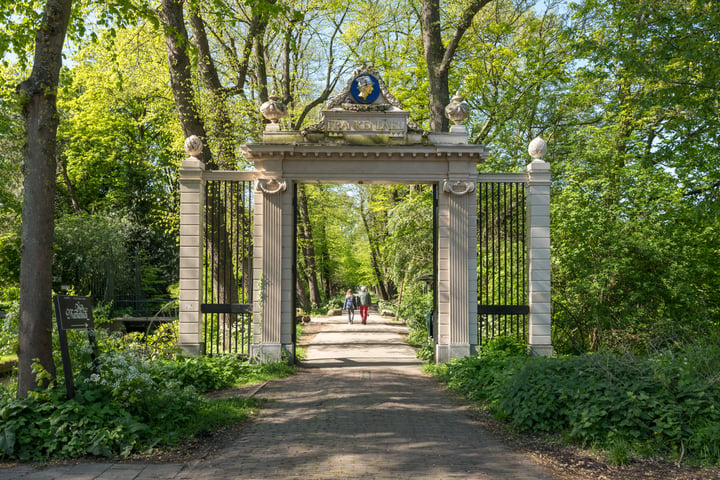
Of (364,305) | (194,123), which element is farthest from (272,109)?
(364,305)

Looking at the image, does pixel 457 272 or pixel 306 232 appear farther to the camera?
pixel 306 232

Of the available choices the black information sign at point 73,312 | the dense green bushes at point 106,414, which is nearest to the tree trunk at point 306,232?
the dense green bushes at point 106,414

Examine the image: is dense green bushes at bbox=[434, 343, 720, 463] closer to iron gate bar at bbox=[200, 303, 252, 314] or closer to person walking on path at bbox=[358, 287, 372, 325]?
iron gate bar at bbox=[200, 303, 252, 314]

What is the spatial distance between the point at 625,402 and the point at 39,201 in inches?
285

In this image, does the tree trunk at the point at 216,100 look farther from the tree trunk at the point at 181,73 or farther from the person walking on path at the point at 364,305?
the person walking on path at the point at 364,305

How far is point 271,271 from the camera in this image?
12.8m

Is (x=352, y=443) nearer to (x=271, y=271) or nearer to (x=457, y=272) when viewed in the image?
(x=271, y=271)

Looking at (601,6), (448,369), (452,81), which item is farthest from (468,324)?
(452,81)

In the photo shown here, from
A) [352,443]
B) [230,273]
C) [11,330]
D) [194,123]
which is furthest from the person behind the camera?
[194,123]

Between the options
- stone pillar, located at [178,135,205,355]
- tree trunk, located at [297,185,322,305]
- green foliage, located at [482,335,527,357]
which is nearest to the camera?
green foliage, located at [482,335,527,357]

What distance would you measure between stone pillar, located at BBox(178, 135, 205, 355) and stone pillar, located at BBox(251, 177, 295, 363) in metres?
1.17

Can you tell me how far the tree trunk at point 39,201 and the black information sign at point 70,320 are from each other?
1.27ft

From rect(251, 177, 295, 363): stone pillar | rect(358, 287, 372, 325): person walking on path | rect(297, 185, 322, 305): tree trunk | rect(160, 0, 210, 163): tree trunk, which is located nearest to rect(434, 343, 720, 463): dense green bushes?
rect(251, 177, 295, 363): stone pillar

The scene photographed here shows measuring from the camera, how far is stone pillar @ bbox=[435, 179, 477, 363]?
504 inches
